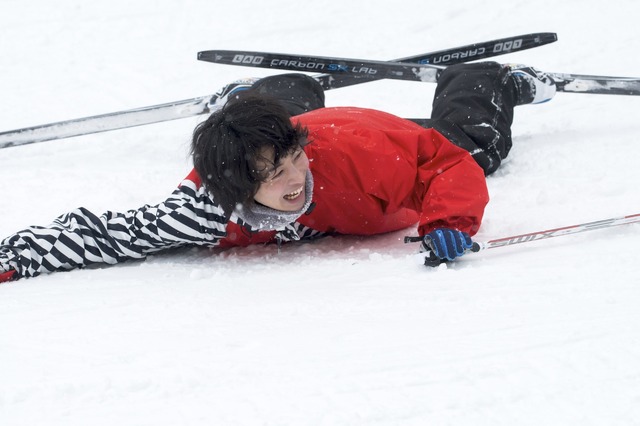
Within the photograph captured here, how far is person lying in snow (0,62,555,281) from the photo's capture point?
201cm

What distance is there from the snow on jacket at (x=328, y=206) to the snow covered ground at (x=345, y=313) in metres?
0.08

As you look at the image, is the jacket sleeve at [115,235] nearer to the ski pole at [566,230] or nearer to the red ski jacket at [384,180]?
the red ski jacket at [384,180]

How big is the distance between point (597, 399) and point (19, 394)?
1.10 m

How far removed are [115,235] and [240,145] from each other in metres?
0.63

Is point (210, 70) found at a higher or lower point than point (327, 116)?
higher

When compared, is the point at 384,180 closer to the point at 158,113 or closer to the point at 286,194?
the point at 286,194

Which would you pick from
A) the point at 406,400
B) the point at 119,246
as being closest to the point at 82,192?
the point at 119,246

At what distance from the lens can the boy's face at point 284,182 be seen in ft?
6.59

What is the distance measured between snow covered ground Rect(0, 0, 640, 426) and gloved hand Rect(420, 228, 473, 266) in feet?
0.17

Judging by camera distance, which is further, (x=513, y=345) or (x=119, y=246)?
(x=119, y=246)

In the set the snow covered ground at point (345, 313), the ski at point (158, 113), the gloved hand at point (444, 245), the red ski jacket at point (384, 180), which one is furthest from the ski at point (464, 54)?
the gloved hand at point (444, 245)

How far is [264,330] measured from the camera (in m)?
1.73

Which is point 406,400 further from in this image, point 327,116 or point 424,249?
point 327,116

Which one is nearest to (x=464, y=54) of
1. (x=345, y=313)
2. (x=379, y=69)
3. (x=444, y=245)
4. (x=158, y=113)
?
A: (x=379, y=69)
